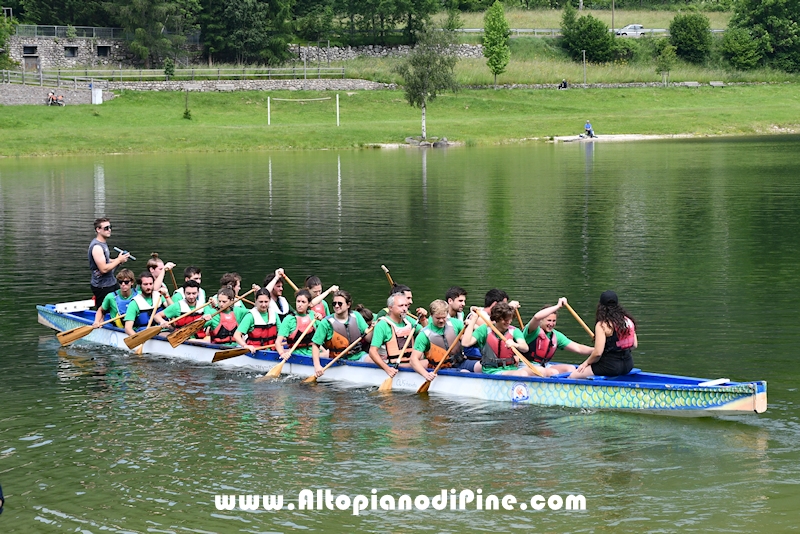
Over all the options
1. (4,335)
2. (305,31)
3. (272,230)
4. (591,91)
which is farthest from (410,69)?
(4,335)

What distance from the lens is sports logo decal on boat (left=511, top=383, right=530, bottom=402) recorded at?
16962mm

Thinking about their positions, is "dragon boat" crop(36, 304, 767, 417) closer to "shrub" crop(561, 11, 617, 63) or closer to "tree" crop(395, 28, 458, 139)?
"tree" crop(395, 28, 458, 139)

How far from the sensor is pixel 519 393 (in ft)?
55.8

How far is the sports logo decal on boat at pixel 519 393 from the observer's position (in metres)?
17.0

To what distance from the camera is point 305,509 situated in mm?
13336

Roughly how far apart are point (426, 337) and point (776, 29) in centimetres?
11223

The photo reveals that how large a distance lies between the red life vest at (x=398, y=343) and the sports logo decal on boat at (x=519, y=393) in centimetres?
223

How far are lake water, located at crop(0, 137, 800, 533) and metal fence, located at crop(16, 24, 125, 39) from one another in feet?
219

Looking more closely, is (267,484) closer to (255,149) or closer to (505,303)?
(505,303)

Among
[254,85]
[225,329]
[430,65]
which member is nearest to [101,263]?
[225,329]

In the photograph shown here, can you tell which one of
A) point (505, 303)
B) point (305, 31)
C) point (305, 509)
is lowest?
point (305, 509)

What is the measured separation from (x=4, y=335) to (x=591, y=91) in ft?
282

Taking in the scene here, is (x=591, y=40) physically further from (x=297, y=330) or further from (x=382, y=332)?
(x=382, y=332)

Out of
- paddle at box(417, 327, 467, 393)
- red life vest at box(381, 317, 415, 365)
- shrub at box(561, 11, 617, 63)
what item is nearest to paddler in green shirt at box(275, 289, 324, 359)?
red life vest at box(381, 317, 415, 365)
